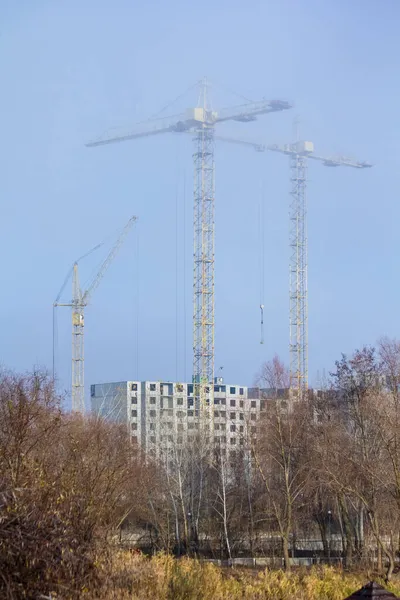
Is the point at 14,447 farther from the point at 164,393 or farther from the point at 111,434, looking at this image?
the point at 164,393

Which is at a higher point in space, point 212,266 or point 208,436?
point 212,266

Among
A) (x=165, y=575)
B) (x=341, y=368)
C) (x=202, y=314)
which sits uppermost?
(x=202, y=314)

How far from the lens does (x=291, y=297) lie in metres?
101

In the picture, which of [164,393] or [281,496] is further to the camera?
[164,393]

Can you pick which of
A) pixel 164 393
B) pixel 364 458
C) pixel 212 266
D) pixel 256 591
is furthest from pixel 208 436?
pixel 164 393

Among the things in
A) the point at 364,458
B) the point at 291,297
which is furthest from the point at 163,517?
the point at 291,297

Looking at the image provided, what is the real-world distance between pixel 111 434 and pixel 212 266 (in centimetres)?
4219

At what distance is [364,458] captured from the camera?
32.0 meters

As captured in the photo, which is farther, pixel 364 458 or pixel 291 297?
pixel 291 297

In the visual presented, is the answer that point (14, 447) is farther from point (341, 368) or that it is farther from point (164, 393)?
point (164, 393)

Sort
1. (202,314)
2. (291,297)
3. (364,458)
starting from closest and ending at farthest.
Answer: (364,458) < (202,314) < (291,297)

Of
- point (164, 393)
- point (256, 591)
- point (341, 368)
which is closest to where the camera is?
point (256, 591)

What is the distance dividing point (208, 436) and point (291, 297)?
143 ft

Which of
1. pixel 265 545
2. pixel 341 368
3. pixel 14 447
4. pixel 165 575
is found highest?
pixel 341 368
